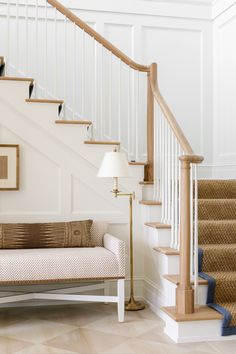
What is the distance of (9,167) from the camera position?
453 cm

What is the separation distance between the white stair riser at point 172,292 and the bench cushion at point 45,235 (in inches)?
31.8

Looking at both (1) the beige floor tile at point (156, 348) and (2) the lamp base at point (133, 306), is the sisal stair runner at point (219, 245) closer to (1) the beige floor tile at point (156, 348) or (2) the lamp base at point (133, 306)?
(1) the beige floor tile at point (156, 348)

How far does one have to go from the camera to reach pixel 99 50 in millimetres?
5902

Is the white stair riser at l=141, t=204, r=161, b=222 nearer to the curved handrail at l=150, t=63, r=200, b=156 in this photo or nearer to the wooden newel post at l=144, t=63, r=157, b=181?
the wooden newel post at l=144, t=63, r=157, b=181

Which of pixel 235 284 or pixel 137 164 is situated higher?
pixel 137 164

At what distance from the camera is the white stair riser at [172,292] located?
12.2 ft

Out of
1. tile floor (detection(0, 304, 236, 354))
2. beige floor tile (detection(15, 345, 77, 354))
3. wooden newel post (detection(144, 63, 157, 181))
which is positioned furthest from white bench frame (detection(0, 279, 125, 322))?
wooden newel post (detection(144, 63, 157, 181))

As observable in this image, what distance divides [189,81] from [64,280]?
342 cm

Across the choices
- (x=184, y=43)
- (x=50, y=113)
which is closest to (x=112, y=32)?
(x=184, y=43)

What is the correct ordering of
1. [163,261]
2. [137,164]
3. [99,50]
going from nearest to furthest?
[163,261]
[137,164]
[99,50]

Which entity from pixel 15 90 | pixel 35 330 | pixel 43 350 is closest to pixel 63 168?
pixel 15 90

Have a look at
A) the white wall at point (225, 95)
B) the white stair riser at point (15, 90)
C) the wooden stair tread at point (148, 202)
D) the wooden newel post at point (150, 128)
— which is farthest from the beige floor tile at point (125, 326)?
the white wall at point (225, 95)

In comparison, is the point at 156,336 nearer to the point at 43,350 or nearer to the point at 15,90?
the point at 43,350

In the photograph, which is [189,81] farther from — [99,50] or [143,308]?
[143,308]
